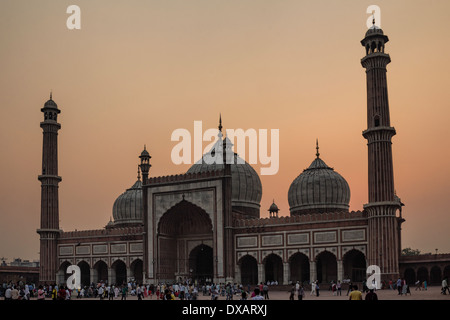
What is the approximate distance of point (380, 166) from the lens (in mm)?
38469

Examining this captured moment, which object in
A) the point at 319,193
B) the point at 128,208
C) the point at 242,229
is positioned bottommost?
the point at 242,229

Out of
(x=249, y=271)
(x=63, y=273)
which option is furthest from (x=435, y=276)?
(x=63, y=273)

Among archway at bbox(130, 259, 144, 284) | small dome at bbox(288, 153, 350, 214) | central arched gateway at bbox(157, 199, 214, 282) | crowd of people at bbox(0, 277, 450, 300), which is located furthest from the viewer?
archway at bbox(130, 259, 144, 284)

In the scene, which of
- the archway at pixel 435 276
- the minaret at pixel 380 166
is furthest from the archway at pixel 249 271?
the archway at pixel 435 276

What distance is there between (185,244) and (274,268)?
710 centimetres

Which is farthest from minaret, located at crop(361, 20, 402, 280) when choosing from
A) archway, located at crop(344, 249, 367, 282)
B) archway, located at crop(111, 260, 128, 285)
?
archway, located at crop(111, 260, 128, 285)

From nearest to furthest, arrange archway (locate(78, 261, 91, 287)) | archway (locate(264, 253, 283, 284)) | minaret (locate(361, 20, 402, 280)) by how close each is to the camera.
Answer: minaret (locate(361, 20, 402, 280)), archway (locate(264, 253, 283, 284)), archway (locate(78, 261, 91, 287))

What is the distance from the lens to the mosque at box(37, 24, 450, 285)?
3878cm

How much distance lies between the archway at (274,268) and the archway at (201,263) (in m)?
4.61

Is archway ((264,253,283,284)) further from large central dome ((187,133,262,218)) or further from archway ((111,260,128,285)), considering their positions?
archway ((111,260,128,285))

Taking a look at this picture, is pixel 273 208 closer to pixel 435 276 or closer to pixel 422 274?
pixel 422 274

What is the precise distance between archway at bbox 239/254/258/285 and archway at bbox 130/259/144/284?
8390mm

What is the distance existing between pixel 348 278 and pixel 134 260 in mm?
16764
